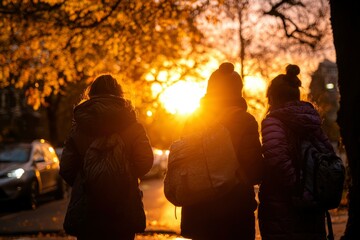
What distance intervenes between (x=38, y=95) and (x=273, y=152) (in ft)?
45.5

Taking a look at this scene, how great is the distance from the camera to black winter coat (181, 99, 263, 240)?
14.8 feet

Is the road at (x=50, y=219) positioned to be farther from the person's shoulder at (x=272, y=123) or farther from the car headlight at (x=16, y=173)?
Answer: the person's shoulder at (x=272, y=123)

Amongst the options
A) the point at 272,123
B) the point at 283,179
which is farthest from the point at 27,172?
the point at 283,179

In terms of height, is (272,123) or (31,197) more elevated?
(272,123)

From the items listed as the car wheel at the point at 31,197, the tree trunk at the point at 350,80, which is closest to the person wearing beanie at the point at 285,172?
the tree trunk at the point at 350,80

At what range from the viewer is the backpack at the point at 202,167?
4448mm

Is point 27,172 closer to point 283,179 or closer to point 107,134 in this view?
point 107,134

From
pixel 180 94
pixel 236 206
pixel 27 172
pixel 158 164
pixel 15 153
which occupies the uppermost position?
pixel 236 206

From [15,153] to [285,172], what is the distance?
1345cm

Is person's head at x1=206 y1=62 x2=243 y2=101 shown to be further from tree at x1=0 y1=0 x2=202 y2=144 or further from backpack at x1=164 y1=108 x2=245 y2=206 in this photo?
tree at x1=0 y1=0 x2=202 y2=144

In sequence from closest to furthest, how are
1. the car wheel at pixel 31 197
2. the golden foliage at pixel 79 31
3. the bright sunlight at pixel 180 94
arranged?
the golden foliage at pixel 79 31
the car wheel at pixel 31 197
the bright sunlight at pixel 180 94

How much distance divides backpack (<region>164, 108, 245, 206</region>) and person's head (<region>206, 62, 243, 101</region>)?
0.80 feet

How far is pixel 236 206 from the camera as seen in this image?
454cm

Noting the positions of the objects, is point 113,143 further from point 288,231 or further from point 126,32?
point 126,32
